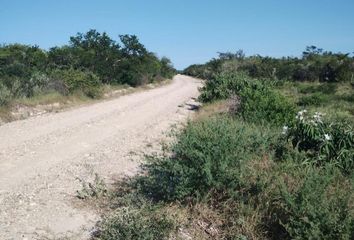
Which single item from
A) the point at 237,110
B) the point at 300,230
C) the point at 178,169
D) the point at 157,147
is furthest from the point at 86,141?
the point at 300,230

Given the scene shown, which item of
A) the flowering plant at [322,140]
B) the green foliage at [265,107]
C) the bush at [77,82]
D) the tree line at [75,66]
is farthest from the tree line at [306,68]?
the flowering plant at [322,140]

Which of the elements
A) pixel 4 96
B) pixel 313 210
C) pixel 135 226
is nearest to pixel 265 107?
pixel 313 210

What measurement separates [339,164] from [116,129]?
795cm

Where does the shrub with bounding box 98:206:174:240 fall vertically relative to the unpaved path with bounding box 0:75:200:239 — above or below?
above

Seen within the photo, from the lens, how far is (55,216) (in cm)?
585

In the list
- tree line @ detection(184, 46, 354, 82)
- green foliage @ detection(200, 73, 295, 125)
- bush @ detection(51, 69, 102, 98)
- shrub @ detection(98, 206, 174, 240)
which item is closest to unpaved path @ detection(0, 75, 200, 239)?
shrub @ detection(98, 206, 174, 240)

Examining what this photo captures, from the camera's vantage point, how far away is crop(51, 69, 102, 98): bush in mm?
21172

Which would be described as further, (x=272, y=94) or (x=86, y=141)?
(x=272, y=94)

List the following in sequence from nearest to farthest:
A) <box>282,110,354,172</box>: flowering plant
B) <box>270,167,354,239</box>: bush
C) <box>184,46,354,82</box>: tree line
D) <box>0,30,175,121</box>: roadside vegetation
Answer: <box>270,167,354,239</box>: bush
<box>282,110,354,172</box>: flowering plant
<box>0,30,175,121</box>: roadside vegetation
<box>184,46,354,82</box>: tree line

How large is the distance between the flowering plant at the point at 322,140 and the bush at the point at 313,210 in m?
0.91

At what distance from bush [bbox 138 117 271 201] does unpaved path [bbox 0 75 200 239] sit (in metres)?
1.03

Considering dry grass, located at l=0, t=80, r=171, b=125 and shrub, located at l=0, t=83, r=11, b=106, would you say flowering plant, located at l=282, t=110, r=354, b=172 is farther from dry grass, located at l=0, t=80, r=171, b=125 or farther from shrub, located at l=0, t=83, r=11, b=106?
shrub, located at l=0, t=83, r=11, b=106

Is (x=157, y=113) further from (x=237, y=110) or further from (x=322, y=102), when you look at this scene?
(x=322, y=102)

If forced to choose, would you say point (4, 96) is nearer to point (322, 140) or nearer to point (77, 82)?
point (77, 82)
